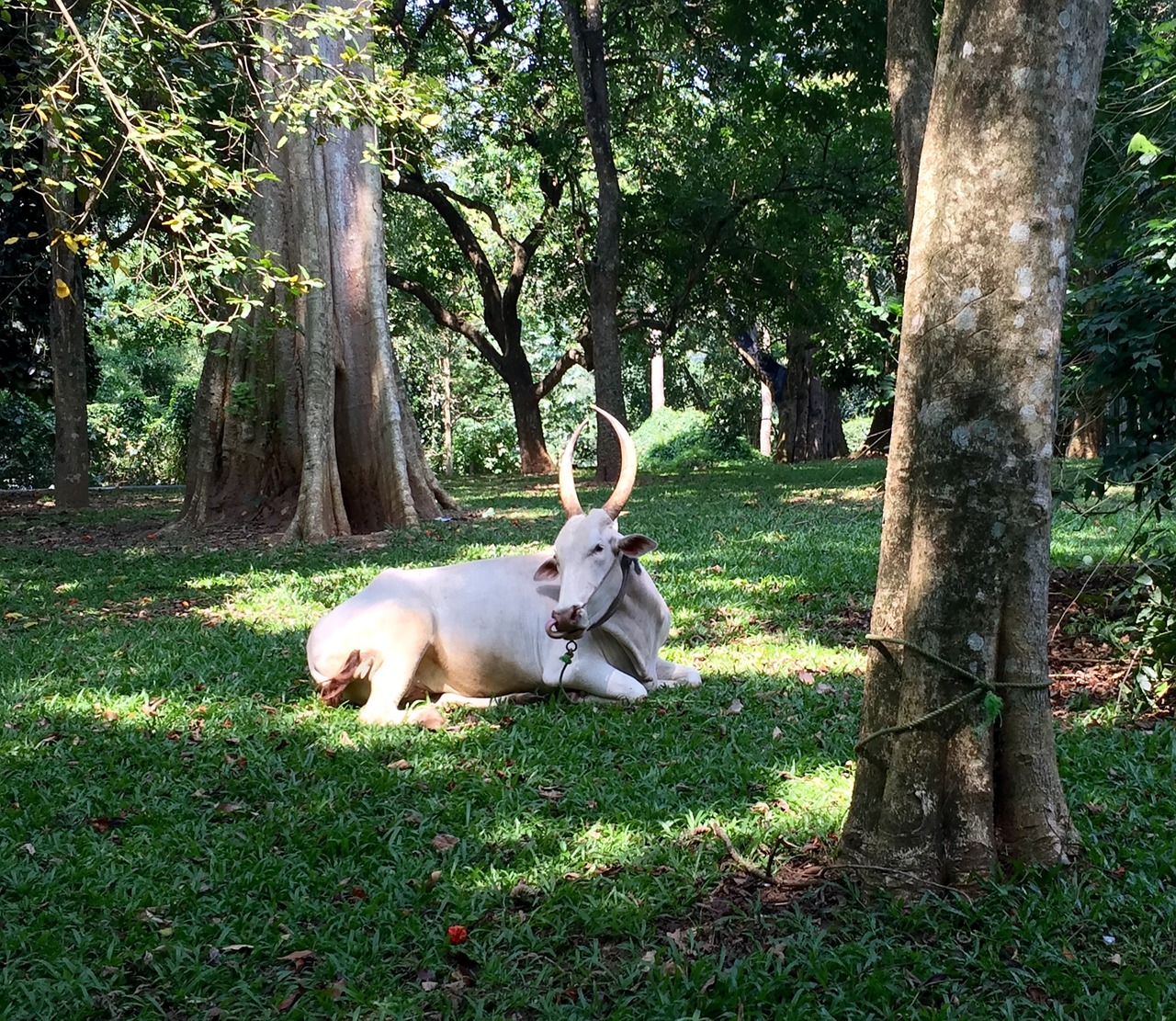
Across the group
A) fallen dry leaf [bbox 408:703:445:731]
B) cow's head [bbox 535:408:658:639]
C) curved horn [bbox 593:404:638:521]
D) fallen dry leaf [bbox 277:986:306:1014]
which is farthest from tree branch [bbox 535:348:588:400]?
fallen dry leaf [bbox 277:986:306:1014]

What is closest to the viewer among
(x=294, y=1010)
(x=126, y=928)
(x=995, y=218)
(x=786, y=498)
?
(x=294, y=1010)

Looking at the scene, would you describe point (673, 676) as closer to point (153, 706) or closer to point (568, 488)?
point (568, 488)

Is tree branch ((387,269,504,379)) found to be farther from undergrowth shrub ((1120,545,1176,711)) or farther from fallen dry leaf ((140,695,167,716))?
undergrowth shrub ((1120,545,1176,711))

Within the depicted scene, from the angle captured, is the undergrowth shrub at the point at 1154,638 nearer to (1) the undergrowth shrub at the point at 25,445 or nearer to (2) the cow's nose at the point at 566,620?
(2) the cow's nose at the point at 566,620

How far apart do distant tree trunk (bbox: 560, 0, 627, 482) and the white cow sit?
1056 centimetres

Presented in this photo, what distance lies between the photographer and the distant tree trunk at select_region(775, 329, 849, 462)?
25.0 m

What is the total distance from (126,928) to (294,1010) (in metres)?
0.76

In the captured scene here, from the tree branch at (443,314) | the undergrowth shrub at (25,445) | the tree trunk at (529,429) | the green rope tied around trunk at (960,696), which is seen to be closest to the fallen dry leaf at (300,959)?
the green rope tied around trunk at (960,696)

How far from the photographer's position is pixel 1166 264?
532cm

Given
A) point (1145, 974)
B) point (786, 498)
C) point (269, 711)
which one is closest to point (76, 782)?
point (269, 711)

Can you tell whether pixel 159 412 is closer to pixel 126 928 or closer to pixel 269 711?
pixel 269 711

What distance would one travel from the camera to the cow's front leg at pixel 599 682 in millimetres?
5148

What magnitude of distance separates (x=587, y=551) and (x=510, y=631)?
1.94ft

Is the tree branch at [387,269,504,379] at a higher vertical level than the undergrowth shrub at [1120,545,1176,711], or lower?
higher
